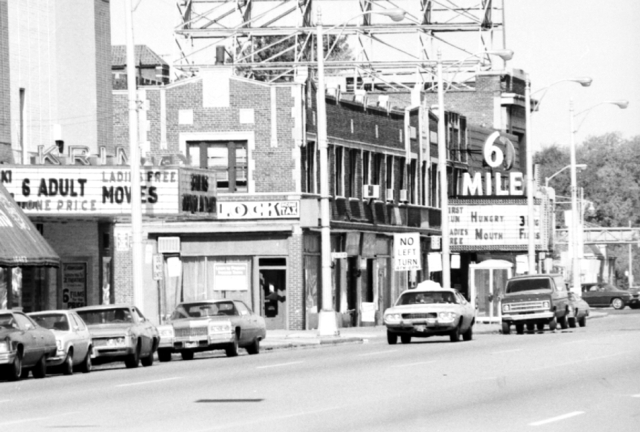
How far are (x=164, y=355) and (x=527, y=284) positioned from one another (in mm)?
18120

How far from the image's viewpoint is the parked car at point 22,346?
93.2 feet

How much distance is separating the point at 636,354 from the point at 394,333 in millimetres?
11821

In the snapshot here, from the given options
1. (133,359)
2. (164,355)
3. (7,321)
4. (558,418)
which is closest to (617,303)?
(164,355)

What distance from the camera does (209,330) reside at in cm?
3675

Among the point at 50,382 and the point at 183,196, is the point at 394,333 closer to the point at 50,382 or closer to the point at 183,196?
the point at 183,196

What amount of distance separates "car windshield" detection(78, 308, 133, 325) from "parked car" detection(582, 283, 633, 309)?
6724cm

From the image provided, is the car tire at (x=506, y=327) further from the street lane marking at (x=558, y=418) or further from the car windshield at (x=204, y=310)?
the street lane marking at (x=558, y=418)

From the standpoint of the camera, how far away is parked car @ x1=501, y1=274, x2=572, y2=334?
5059 centimetres

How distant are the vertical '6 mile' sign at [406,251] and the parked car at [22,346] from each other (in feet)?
81.8

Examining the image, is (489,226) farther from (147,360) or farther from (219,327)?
(147,360)

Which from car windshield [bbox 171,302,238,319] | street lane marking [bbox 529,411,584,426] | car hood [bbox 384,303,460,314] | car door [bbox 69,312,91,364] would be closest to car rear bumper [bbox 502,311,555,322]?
car hood [bbox 384,303,460,314]

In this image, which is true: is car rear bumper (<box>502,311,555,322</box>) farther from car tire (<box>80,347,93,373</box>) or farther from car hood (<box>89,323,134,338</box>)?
car tire (<box>80,347,93,373</box>)

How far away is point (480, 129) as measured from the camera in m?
79.4

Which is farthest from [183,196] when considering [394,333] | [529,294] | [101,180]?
[529,294]
